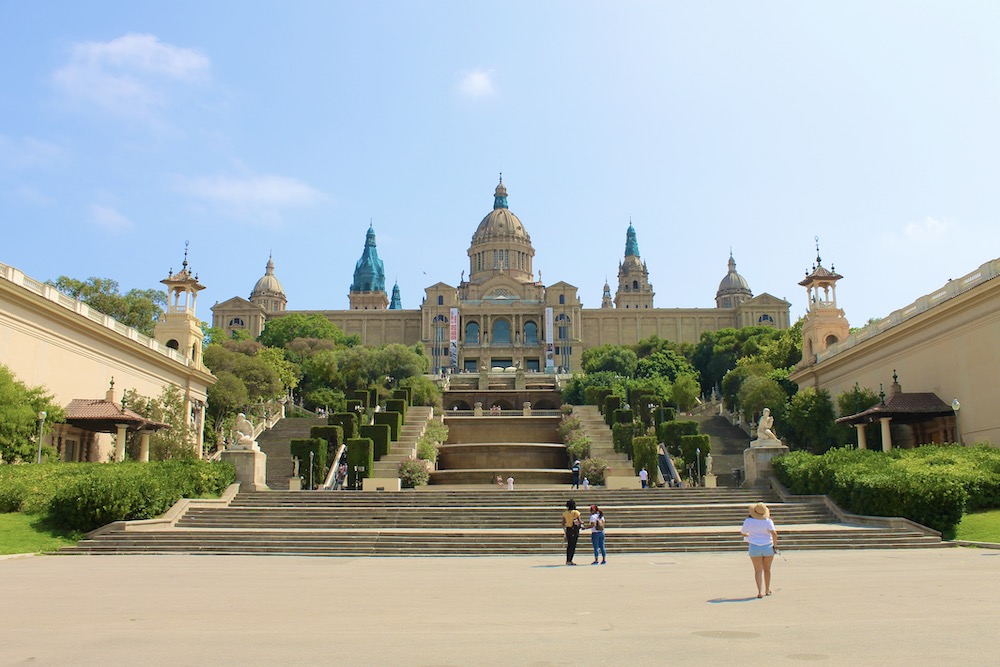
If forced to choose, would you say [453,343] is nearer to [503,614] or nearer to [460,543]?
[460,543]

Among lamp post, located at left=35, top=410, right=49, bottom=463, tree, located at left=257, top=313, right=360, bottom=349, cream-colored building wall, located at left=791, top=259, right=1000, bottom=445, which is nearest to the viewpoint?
lamp post, located at left=35, top=410, right=49, bottom=463

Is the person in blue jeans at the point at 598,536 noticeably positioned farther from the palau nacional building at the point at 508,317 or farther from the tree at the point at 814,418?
the palau nacional building at the point at 508,317

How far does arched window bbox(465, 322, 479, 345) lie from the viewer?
13788cm

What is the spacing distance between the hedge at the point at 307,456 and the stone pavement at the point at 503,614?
67.4 feet

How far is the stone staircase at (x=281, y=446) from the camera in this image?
143 feet

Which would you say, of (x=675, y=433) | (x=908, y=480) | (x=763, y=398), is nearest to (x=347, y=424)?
(x=675, y=433)

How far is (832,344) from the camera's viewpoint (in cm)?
5394

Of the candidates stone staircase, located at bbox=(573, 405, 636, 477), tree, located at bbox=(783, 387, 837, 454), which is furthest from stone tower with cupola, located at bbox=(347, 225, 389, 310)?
tree, located at bbox=(783, 387, 837, 454)

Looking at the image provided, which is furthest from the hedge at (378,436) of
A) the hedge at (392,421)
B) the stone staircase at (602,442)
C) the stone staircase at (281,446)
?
the stone staircase at (602,442)

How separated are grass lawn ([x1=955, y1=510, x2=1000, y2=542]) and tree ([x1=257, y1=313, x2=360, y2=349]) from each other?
10361cm

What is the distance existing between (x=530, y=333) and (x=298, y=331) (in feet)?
118

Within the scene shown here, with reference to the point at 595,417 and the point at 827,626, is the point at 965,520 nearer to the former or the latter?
the point at 827,626

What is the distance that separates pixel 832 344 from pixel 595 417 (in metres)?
15.1

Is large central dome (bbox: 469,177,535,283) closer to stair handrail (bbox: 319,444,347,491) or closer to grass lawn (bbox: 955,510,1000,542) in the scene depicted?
stair handrail (bbox: 319,444,347,491)
